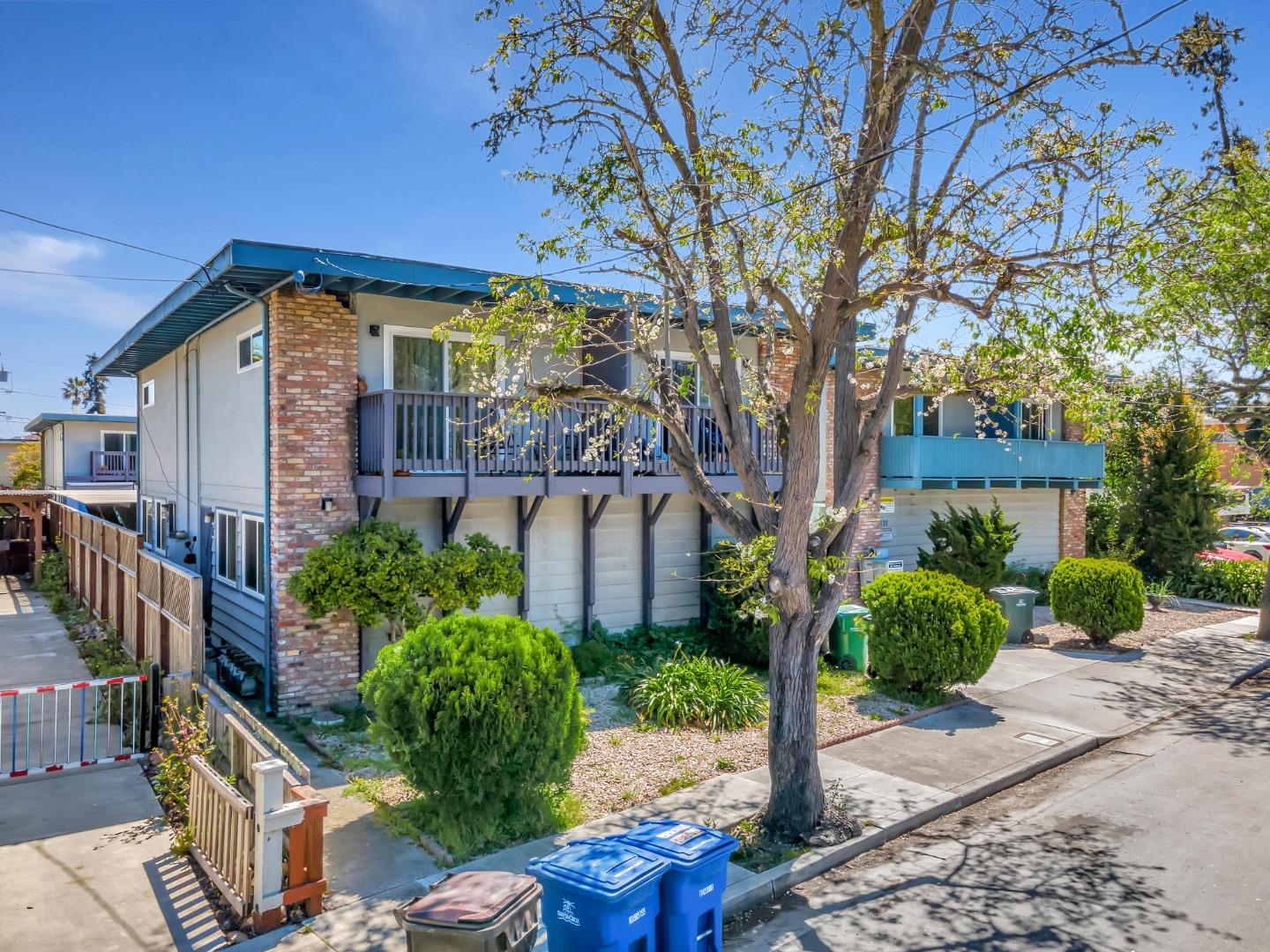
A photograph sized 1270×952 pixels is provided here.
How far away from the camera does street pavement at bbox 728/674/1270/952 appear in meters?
5.40

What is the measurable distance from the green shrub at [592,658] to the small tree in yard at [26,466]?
3461 cm

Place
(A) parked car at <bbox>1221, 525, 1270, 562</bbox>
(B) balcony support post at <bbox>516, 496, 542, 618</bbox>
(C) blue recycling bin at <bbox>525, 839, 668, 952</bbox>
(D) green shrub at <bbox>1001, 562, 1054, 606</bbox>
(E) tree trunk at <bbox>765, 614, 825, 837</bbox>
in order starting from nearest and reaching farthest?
(C) blue recycling bin at <bbox>525, 839, 668, 952</bbox>
(E) tree trunk at <bbox>765, 614, 825, 837</bbox>
(B) balcony support post at <bbox>516, 496, 542, 618</bbox>
(D) green shrub at <bbox>1001, 562, 1054, 606</bbox>
(A) parked car at <bbox>1221, 525, 1270, 562</bbox>

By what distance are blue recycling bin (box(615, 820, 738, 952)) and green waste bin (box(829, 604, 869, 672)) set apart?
7871 mm

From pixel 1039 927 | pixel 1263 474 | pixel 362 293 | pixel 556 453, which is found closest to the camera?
pixel 1039 927

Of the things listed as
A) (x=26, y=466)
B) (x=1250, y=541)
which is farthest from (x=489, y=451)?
(x=26, y=466)

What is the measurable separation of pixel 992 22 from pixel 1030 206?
160 centimetres

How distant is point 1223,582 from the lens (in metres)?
19.9

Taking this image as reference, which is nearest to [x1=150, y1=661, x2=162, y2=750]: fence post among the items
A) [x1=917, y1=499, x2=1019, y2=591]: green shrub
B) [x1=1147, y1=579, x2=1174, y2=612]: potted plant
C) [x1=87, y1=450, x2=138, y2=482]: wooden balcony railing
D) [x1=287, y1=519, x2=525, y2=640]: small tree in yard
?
[x1=287, y1=519, x2=525, y2=640]: small tree in yard

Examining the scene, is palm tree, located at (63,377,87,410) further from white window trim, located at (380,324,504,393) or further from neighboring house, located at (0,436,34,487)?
white window trim, located at (380,324,504,393)

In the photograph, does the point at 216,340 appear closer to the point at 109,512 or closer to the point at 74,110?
the point at 74,110

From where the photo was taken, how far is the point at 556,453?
1158cm

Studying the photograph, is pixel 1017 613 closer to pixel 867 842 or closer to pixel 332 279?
pixel 867 842

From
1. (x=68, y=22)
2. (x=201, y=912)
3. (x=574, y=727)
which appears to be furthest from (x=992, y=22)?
(x=68, y=22)

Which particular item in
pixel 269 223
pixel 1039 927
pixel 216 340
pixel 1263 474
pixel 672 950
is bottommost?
pixel 1039 927
